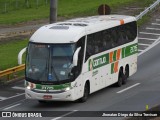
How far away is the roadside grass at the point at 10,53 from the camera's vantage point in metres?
35.2

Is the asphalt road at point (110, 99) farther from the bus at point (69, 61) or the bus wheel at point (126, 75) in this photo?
the bus at point (69, 61)

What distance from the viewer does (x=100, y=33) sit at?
92.0 ft

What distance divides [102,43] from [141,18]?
2180 cm

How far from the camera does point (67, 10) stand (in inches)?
2405

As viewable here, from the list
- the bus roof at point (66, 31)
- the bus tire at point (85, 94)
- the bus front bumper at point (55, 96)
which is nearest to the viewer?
the bus front bumper at point (55, 96)

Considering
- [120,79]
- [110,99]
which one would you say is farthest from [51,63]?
[120,79]

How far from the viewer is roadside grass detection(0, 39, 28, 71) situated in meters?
35.2

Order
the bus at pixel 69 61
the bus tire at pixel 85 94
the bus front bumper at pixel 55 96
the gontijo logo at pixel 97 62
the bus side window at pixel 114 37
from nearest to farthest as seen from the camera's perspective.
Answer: the bus front bumper at pixel 55 96 < the bus at pixel 69 61 < the bus tire at pixel 85 94 < the gontijo logo at pixel 97 62 < the bus side window at pixel 114 37

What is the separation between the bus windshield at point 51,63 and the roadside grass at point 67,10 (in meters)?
29.4

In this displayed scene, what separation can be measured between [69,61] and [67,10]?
1427 inches

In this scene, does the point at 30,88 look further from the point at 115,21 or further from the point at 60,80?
the point at 115,21

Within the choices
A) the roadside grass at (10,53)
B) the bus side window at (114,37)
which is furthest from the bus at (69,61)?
the roadside grass at (10,53)

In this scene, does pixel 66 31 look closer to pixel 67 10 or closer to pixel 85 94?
pixel 85 94

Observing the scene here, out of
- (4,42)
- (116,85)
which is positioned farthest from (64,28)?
(4,42)
